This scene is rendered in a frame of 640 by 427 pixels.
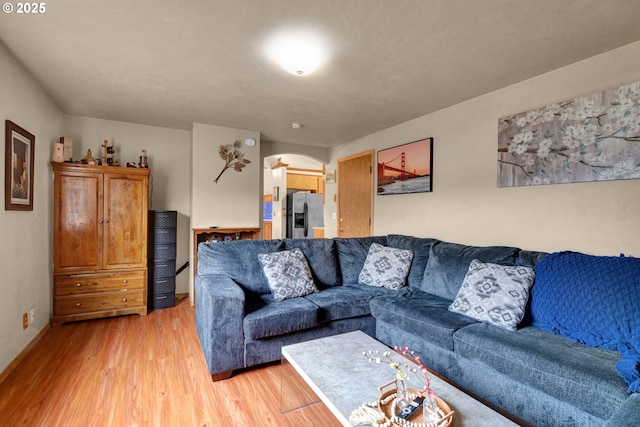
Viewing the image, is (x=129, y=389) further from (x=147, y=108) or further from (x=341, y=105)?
(x=341, y=105)

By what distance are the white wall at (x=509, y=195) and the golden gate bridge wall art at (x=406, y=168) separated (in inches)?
3.1

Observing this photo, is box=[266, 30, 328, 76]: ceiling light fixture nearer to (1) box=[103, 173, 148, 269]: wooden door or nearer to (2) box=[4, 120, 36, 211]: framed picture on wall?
(2) box=[4, 120, 36, 211]: framed picture on wall

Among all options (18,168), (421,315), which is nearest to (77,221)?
(18,168)

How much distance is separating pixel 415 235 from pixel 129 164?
3550 mm

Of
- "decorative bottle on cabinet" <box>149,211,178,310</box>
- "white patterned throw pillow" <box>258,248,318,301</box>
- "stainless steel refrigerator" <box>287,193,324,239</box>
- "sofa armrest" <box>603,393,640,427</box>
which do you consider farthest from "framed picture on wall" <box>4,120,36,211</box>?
"stainless steel refrigerator" <box>287,193,324,239</box>

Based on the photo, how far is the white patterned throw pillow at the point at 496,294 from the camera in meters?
2.03

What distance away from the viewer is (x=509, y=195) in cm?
278

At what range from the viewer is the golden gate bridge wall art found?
11.8 feet

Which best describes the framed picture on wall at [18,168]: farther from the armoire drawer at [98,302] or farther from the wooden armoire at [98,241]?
the armoire drawer at [98,302]

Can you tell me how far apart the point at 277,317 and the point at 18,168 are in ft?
7.61

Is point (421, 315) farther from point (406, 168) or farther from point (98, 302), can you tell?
point (98, 302)

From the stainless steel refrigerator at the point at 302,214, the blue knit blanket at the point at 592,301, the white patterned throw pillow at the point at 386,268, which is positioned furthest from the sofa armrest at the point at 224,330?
the stainless steel refrigerator at the point at 302,214

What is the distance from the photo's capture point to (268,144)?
4973 millimetres

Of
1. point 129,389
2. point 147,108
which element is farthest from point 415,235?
point 147,108
